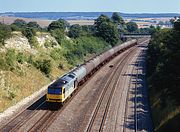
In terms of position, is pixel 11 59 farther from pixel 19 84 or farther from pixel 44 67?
pixel 44 67

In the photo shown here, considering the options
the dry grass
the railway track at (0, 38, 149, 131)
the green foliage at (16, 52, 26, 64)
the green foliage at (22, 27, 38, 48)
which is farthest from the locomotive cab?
the green foliage at (22, 27, 38, 48)

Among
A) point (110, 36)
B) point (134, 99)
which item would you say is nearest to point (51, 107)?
point (134, 99)

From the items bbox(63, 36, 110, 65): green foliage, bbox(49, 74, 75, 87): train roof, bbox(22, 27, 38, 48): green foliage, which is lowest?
bbox(63, 36, 110, 65): green foliage

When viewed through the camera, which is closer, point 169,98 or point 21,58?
point 169,98

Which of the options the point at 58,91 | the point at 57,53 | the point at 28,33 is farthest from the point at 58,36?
the point at 58,91

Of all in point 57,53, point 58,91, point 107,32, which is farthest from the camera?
point 107,32

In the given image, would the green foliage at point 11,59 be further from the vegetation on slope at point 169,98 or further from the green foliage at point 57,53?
the vegetation on slope at point 169,98

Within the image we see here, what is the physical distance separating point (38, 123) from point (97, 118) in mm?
6217

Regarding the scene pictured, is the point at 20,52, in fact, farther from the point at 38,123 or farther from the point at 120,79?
the point at 38,123

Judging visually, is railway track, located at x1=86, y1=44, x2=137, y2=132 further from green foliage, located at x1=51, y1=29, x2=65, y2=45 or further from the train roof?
green foliage, located at x1=51, y1=29, x2=65, y2=45

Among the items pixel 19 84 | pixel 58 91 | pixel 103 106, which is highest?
pixel 58 91

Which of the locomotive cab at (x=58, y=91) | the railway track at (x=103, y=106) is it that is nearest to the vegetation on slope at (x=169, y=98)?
the railway track at (x=103, y=106)

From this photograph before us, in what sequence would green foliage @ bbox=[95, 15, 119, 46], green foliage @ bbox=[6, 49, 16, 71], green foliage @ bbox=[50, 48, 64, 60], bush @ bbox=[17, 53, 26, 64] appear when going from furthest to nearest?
green foliage @ bbox=[95, 15, 119, 46]
green foliage @ bbox=[50, 48, 64, 60]
bush @ bbox=[17, 53, 26, 64]
green foliage @ bbox=[6, 49, 16, 71]

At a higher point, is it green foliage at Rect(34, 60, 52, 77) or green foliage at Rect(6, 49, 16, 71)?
green foliage at Rect(6, 49, 16, 71)
